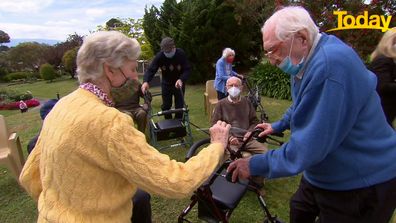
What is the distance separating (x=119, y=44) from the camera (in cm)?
154

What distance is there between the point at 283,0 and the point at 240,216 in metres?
7.21

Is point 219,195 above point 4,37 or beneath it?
beneath

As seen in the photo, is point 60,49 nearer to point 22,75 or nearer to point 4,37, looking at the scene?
point 22,75

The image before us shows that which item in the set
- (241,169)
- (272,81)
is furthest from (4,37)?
(241,169)

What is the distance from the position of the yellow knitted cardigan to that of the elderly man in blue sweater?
48cm

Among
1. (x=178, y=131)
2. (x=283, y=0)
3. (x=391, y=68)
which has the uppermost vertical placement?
(x=283, y=0)

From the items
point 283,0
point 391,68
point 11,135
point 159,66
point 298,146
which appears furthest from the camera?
point 283,0

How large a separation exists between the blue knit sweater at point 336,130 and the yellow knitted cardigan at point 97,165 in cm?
45

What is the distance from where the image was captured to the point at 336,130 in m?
1.50

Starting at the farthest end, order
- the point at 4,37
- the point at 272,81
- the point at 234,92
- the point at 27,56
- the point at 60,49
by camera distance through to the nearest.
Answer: the point at 4,37 → the point at 27,56 → the point at 60,49 → the point at 272,81 → the point at 234,92

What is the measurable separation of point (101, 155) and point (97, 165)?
67mm

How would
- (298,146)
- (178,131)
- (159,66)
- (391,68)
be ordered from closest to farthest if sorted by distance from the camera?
(298,146) → (391,68) → (178,131) → (159,66)

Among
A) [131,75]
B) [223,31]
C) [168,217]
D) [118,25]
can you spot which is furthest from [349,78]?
[118,25]

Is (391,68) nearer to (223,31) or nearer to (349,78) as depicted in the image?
(349,78)
